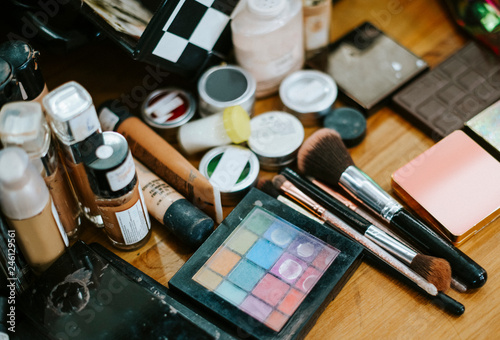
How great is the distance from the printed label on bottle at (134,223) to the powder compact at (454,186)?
341 millimetres

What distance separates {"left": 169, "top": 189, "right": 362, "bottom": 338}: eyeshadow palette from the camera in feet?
2.24

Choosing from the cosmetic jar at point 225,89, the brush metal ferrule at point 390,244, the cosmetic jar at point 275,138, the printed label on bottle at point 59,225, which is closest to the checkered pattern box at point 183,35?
the cosmetic jar at point 225,89

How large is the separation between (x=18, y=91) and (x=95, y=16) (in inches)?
7.2

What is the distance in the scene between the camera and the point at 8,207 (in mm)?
618

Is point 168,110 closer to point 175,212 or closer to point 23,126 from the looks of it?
point 175,212

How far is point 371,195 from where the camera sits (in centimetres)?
78

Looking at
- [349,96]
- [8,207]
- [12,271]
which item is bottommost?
[12,271]

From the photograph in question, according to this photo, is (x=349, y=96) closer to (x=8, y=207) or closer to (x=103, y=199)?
(x=103, y=199)

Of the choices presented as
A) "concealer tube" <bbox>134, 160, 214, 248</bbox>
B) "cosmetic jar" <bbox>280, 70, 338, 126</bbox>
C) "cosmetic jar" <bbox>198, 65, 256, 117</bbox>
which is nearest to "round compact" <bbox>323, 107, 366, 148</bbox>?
"cosmetic jar" <bbox>280, 70, 338, 126</bbox>

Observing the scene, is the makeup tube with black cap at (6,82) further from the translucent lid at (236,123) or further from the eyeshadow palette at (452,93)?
the eyeshadow palette at (452,93)

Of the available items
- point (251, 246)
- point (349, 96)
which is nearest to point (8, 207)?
point (251, 246)

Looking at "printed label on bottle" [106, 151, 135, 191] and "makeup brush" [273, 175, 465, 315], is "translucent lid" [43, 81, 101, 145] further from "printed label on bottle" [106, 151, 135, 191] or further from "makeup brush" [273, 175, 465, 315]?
"makeup brush" [273, 175, 465, 315]

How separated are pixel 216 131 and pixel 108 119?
16cm

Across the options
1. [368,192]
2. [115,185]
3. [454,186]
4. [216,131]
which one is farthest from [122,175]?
[454,186]
